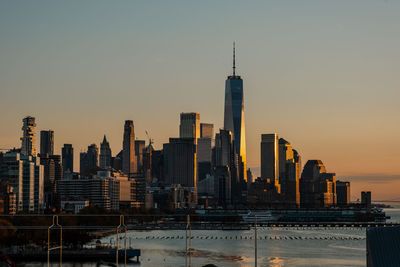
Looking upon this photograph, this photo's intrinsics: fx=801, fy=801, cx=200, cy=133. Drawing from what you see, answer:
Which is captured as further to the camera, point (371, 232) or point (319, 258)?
point (319, 258)

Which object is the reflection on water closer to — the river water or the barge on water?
the river water

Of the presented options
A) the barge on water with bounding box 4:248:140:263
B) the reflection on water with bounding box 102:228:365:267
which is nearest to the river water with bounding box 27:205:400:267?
the reflection on water with bounding box 102:228:365:267

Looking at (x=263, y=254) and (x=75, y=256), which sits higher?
(x=263, y=254)

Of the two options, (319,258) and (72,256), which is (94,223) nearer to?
(72,256)

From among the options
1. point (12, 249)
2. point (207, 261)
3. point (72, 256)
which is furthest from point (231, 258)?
point (12, 249)

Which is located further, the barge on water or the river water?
the barge on water

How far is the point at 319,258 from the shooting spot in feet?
375

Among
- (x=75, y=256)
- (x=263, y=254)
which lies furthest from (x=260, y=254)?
(x=75, y=256)

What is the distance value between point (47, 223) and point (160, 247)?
20.4 meters

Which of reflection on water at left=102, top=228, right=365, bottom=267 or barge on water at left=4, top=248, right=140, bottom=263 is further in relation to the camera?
barge on water at left=4, top=248, right=140, bottom=263

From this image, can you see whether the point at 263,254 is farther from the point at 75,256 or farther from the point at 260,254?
the point at 75,256

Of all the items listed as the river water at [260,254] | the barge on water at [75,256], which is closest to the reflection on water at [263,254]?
the river water at [260,254]

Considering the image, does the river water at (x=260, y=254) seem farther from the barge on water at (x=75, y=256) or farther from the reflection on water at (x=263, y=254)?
the barge on water at (x=75, y=256)

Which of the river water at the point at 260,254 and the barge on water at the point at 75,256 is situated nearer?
the river water at the point at 260,254
